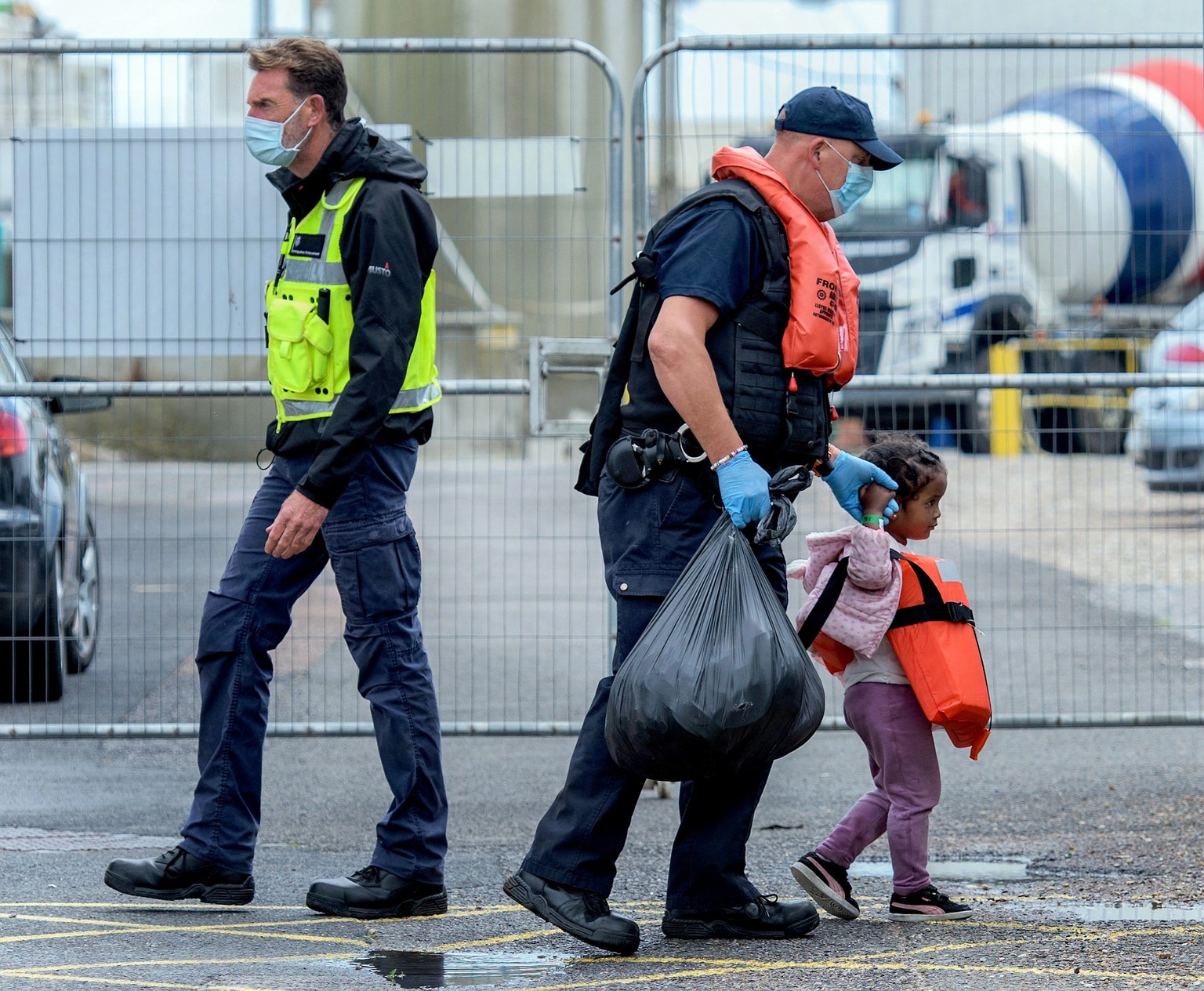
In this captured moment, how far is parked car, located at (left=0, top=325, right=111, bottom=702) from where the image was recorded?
616 centimetres

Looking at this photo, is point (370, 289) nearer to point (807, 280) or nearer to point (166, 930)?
point (807, 280)

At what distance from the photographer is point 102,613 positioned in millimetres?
8688

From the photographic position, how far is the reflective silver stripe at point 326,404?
4430 millimetres

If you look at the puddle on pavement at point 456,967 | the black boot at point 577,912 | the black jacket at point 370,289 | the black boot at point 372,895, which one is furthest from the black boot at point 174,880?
the black jacket at point 370,289

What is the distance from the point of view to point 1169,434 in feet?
23.9

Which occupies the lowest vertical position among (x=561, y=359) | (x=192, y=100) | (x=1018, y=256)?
(x=561, y=359)

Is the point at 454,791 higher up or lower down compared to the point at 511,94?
lower down

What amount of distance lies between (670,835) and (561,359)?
1591mm

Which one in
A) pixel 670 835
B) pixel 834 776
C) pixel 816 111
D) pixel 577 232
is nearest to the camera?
pixel 816 111

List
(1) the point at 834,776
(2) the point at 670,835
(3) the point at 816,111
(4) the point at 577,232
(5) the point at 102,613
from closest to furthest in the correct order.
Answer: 1. (3) the point at 816,111
2. (2) the point at 670,835
3. (4) the point at 577,232
4. (1) the point at 834,776
5. (5) the point at 102,613

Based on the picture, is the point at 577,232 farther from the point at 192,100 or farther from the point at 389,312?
the point at 389,312

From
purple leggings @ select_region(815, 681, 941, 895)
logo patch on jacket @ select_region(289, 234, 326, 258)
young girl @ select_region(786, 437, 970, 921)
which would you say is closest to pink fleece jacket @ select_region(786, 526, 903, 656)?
young girl @ select_region(786, 437, 970, 921)

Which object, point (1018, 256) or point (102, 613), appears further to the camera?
point (102, 613)

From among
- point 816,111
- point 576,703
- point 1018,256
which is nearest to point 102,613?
point 576,703
